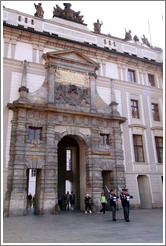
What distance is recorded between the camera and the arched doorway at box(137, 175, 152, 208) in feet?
68.1

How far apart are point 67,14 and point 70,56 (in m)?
5.88

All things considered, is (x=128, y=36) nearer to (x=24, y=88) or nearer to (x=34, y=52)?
(x=34, y=52)

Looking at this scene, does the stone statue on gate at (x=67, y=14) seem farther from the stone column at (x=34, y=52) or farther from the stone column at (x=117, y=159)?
the stone column at (x=117, y=159)

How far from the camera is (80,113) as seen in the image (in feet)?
62.1

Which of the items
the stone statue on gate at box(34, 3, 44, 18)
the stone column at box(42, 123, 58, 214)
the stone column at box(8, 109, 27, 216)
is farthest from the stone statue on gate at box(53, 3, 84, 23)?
the stone column at box(42, 123, 58, 214)

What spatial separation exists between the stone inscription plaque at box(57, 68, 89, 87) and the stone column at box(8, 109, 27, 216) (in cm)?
488

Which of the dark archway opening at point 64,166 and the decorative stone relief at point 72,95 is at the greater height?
the decorative stone relief at point 72,95

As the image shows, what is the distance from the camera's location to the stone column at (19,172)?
15.0 m

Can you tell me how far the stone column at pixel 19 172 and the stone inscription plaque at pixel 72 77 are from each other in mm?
4879

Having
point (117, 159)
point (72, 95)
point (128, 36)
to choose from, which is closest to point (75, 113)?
point (72, 95)

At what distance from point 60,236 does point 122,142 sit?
14062 mm

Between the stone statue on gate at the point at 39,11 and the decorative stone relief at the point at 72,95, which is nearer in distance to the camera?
the decorative stone relief at the point at 72,95

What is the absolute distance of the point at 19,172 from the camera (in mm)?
15742

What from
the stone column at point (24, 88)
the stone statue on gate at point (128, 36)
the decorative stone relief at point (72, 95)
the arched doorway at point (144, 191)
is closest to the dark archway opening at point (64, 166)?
the decorative stone relief at point (72, 95)
